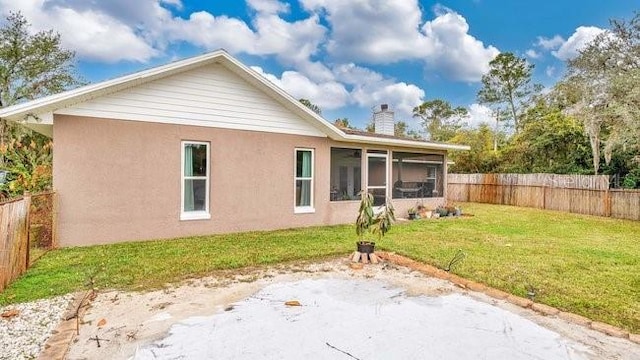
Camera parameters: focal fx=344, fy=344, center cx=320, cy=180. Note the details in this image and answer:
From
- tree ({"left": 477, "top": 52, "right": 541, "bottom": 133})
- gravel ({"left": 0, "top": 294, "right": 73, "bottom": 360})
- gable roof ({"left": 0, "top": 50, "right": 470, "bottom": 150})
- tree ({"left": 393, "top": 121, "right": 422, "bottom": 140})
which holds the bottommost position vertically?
gravel ({"left": 0, "top": 294, "right": 73, "bottom": 360})

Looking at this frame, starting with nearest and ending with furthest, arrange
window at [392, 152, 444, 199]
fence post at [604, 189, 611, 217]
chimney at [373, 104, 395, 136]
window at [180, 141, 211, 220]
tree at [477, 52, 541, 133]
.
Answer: window at [180, 141, 211, 220], window at [392, 152, 444, 199], fence post at [604, 189, 611, 217], chimney at [373, 104, 395, 136], tree at [477, 52, 541, 133]

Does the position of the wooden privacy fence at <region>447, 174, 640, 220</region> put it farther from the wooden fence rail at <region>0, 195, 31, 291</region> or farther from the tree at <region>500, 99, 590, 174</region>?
the wooden fence rail at <region>0, 195, 31, 291</region>

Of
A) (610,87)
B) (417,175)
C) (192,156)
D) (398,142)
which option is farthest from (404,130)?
(192,156)

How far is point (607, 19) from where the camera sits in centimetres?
1583

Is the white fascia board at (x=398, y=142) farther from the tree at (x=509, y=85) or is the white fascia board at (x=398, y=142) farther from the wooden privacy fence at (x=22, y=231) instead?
the tree at (x=509, y=85)

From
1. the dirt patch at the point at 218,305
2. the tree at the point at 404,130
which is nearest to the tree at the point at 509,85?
the tree at the point at 404,130

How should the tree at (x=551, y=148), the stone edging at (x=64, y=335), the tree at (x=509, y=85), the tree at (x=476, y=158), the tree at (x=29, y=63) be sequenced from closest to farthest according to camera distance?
the stone edging at (x=64, y=335) → the tree at (x=29, y=63) → the tree at (x=551, y=148) → the tree at (x=476, y=158) → the tree at (x=509, y=85)

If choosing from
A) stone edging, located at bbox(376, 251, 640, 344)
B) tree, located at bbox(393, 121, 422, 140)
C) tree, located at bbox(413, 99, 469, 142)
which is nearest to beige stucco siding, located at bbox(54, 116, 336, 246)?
stone edging, located at bbox(376, 251, 640, 344)

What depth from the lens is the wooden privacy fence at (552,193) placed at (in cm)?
1410

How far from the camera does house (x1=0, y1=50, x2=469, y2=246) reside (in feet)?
24.3

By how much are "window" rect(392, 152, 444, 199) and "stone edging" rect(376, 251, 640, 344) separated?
6379 mm

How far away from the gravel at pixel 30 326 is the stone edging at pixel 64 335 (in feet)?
0.19

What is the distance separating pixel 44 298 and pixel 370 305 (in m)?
4.16

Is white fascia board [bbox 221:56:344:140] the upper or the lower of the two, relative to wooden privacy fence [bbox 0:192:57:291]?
upper
